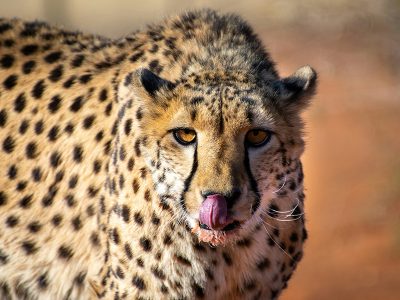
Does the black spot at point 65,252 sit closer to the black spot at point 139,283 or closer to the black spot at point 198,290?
the black spot at point 139,283

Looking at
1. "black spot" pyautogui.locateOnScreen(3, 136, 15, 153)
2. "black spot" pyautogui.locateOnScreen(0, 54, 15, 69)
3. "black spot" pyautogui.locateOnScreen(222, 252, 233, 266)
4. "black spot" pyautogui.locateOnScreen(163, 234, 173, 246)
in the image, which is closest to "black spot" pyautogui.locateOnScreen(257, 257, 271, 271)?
"black spot" pyautogui.locateOnScreen(222, 252, 233, 266)

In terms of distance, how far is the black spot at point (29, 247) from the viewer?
12.5 ft

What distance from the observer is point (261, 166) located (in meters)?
3.06

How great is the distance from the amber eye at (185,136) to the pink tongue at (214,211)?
239 mm

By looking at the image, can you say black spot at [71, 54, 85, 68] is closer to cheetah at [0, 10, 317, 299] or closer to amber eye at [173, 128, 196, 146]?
cheetah at [0, 10, 317, 299]

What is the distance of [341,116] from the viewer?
8.88m

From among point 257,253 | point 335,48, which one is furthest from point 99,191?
point 335,48

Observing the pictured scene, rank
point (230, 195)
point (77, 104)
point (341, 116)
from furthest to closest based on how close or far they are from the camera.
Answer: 1. point (341, 116)
2. point (77, 104)
3. point (230, 195)

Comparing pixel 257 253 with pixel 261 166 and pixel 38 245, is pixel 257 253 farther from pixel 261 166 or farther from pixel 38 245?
pixel 38 245

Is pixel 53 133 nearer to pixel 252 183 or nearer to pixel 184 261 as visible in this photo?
pixel 184 261

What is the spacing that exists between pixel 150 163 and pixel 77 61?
0.83m

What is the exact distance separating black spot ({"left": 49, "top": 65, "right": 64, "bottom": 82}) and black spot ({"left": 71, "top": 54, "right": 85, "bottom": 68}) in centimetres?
5

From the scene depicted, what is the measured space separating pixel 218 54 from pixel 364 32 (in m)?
7.41

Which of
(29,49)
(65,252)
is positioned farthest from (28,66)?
(65,252)
